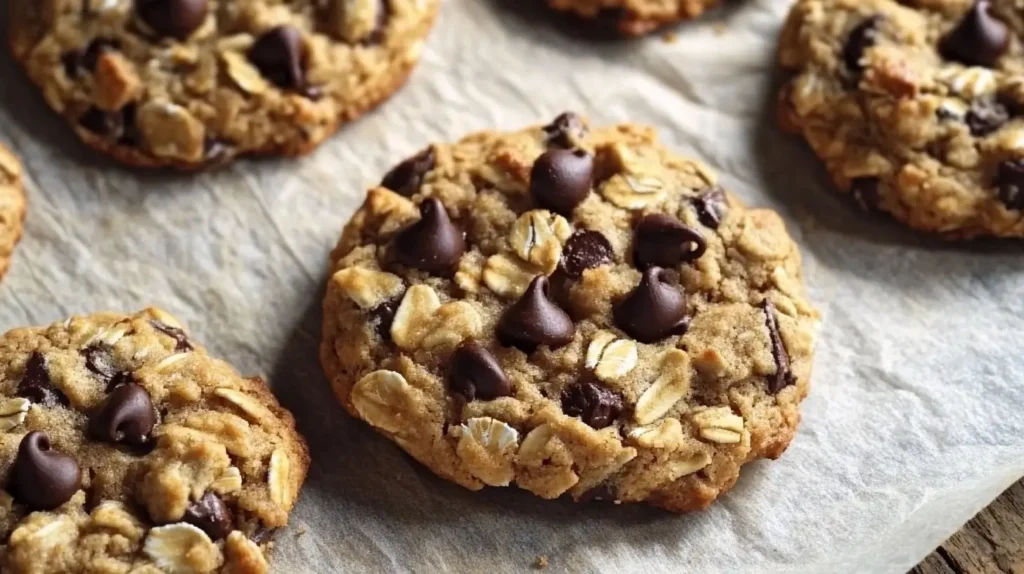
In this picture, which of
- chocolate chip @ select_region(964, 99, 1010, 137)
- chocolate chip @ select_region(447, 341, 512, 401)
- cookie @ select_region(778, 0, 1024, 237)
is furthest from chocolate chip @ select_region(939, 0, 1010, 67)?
chocolate chip @ select_region(447, 341, 512, 401)

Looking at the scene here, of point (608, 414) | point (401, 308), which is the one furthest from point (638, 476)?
point (401, 308)

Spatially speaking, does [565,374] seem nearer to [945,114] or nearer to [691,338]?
[691,338]

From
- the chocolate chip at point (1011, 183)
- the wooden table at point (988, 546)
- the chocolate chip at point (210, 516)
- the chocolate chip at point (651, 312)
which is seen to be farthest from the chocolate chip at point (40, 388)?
the chocolate chip at point (1011, 183)

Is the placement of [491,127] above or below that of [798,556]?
above

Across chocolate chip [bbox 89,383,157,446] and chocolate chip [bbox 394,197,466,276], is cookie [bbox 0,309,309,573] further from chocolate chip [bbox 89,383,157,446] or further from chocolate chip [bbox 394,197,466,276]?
chocolate chip [bbox 394,197,466,276]

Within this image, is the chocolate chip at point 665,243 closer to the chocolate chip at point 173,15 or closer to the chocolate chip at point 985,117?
the chocolate chip at point 985,117

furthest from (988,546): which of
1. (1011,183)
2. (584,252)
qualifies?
(584,252)
